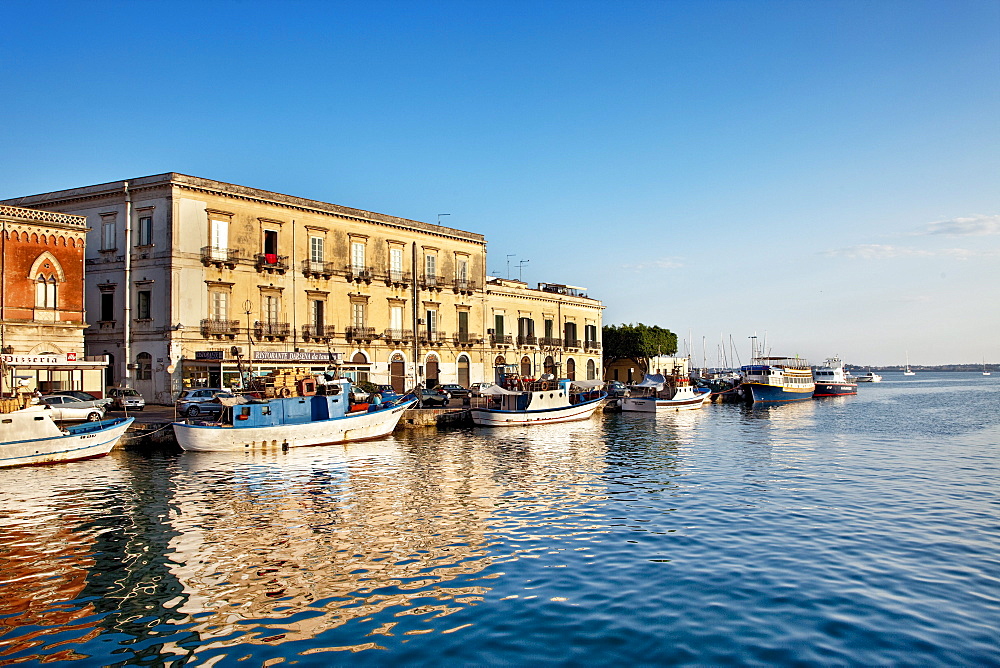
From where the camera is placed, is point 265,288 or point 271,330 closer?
point 271,330

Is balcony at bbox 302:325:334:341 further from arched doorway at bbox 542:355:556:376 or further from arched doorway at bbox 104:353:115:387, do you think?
arched doorway at bbox 542:355:556:376

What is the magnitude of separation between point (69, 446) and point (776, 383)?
6185cm

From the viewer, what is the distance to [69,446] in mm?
25266

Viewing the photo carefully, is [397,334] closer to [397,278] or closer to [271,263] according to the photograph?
[397,278]

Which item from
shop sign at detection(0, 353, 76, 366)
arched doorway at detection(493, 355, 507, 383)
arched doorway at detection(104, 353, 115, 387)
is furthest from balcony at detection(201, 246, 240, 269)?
arched doorway at detection(493, 355, 507, 383)

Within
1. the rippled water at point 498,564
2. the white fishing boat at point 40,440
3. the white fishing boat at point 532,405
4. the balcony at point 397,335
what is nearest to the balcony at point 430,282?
the balcony at point 397,335

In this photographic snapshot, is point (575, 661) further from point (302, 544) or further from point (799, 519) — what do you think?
point (799, 519)

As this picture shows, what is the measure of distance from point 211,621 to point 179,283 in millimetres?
33115

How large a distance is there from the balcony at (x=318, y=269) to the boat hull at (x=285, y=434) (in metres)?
15.1

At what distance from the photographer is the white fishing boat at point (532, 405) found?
41.0 m

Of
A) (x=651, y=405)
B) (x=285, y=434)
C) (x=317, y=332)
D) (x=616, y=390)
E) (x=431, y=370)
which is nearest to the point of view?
(x=285, y=434)

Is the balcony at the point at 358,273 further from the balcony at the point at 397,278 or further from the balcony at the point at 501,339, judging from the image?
the balcony at the point at 501,339

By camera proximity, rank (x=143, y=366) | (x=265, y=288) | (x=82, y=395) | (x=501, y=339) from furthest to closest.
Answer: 1. (x=501, y=339)
2. (x=265, y=288)
3. (x=143, y=366)
4. (x=82, y=395)

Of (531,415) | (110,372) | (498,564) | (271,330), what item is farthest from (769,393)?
(498,564)
